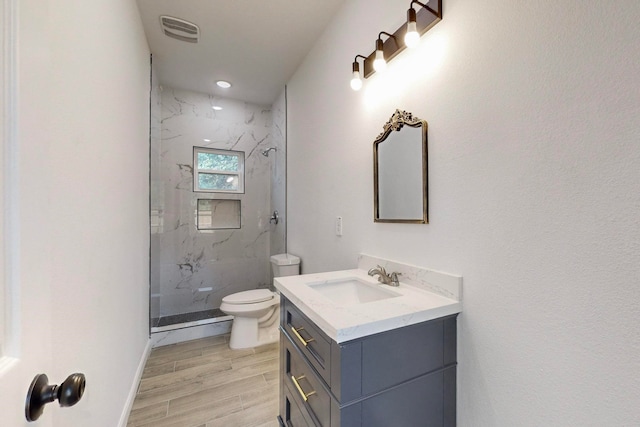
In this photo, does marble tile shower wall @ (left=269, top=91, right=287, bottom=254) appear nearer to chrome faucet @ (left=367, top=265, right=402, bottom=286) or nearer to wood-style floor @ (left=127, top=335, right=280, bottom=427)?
wood-style floor @ (left=127, top=335, right=280, bottom=427)

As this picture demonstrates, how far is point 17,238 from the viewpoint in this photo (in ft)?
1.34

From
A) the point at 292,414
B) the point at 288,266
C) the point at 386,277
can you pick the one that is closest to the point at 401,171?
the point at 386,277

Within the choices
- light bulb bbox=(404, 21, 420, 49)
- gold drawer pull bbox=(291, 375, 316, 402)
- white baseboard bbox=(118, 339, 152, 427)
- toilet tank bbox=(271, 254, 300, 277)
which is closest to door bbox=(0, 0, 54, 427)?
gold drawer pull bbox=(291, 375, 316, 402)

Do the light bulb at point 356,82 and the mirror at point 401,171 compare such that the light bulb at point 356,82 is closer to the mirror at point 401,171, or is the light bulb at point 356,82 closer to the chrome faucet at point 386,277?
the mirror at point 401,171

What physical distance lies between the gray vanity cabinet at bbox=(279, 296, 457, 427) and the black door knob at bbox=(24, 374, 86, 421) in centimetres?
64

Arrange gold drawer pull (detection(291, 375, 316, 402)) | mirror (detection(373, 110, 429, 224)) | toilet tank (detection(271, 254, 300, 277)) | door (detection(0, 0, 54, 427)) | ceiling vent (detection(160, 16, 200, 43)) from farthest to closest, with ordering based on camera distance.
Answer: toilet tank (detection(271, 254, 300, 277)) → ceiling vent (detection(160, 16, 200, 43)) → mirror (detection(373, 110, 429, 224)) → gold drawer pull (detection(291, 375, 316, 402)) → door (detection(0, 0, 54, 427))

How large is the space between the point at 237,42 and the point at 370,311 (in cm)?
234

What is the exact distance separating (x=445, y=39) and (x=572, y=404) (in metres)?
1.33

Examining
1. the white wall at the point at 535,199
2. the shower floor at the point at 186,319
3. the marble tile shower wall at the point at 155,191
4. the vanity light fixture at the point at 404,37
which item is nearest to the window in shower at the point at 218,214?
the marble tile shower wall at the point at 155,191

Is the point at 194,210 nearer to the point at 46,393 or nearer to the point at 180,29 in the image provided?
the point at 180,29

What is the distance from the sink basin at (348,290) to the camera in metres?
1.36

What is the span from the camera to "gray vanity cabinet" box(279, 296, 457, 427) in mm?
869

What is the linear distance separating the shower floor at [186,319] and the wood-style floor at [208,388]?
196 millimetres

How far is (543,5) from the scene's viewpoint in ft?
2.66
